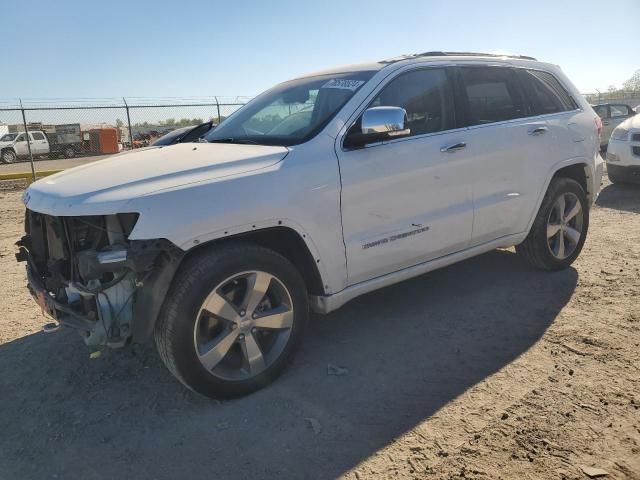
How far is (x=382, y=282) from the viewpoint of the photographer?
11.5 feet

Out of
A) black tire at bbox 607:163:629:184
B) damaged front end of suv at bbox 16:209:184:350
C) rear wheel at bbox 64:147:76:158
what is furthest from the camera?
rear wheel at bbox 64:147:76:158

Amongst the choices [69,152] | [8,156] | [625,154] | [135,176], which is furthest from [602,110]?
Answer: [69,152]

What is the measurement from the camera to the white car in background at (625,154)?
8648 mm

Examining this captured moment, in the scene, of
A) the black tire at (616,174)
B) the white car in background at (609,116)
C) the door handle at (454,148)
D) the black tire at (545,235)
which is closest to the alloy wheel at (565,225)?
the black tire at (545,235)

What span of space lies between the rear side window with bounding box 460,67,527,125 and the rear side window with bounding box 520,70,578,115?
0.18 metres

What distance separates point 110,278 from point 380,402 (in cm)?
164

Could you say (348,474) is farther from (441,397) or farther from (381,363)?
(381,363)

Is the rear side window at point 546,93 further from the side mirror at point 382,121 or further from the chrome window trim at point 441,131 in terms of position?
the side mirror at point 382,121

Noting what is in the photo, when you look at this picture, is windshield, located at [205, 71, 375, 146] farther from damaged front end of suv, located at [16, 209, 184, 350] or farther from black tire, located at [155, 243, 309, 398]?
damaged front end of suv, located at [16, 209, 184, 350]

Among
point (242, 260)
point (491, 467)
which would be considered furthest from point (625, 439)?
point (242, 260)

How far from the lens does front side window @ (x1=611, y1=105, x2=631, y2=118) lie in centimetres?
1424

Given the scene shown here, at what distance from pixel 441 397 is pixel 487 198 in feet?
5.63

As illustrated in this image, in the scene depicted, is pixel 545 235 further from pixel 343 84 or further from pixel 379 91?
pixel 343 84

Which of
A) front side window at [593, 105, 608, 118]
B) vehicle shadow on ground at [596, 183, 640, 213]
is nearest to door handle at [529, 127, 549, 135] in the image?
vehicle shadow on ground at [596, 183, 640, 213]
